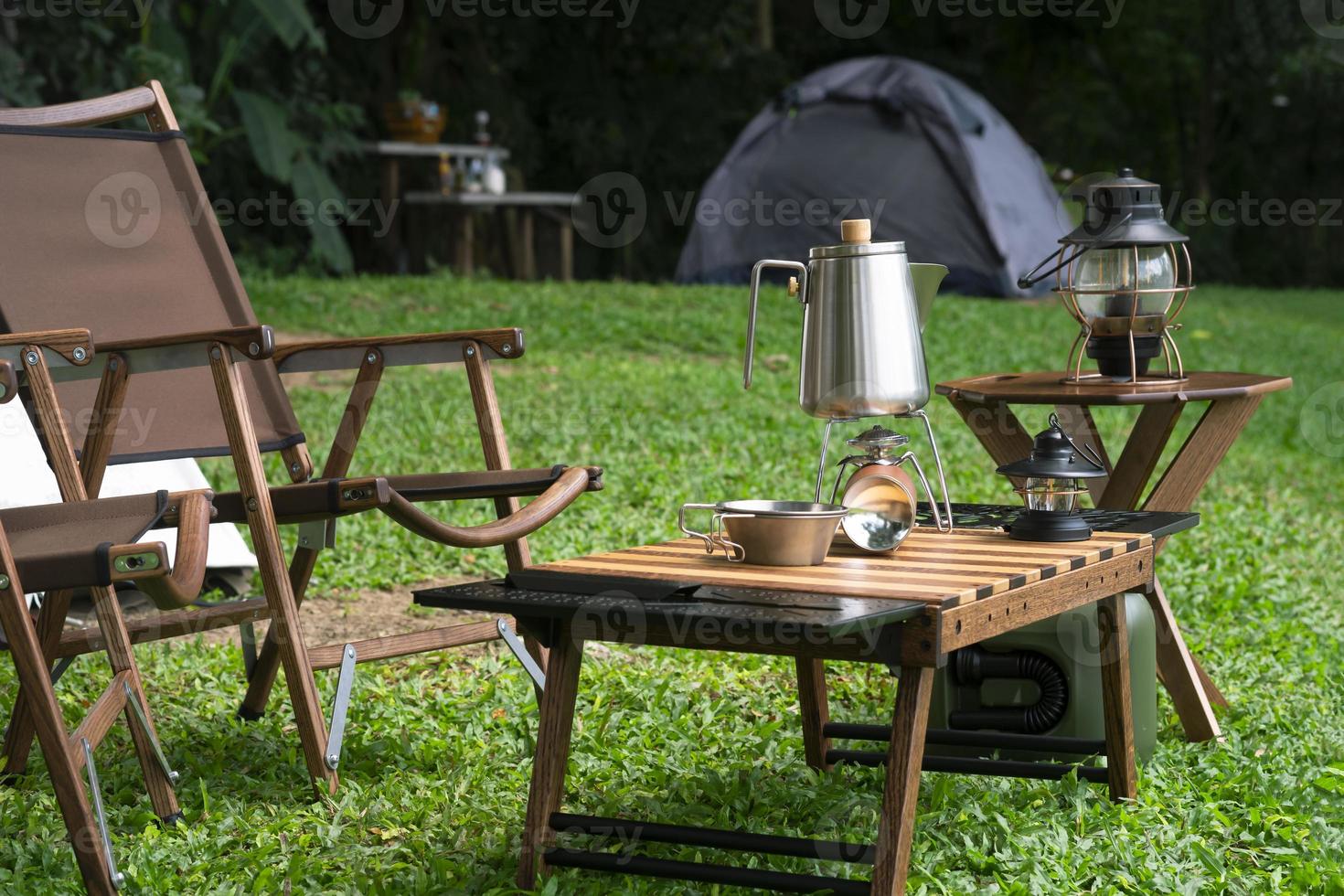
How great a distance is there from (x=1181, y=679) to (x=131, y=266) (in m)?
2.34

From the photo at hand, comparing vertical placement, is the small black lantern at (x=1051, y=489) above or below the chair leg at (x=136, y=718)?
above

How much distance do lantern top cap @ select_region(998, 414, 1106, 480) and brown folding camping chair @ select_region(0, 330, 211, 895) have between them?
127cm

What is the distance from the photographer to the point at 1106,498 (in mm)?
2953

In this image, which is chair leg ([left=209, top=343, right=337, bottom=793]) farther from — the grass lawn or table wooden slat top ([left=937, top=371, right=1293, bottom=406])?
table wooden slat top ([left=937, top=371, right=1293, bottom=406])

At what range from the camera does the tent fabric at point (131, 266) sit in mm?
3031

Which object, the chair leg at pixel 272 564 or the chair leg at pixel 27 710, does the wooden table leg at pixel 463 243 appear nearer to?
the chair leg at pixel 27 710

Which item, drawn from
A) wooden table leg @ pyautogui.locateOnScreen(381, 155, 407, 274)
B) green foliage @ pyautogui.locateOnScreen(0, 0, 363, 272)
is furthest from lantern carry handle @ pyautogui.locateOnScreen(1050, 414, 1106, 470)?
wooden table leg @ pyautogui.locateOnScreen(381, 155, 407, 274)

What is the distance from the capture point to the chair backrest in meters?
3.04

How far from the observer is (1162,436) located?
2.88 metres

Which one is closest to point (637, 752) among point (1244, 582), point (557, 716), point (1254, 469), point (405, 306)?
point (557, 716)

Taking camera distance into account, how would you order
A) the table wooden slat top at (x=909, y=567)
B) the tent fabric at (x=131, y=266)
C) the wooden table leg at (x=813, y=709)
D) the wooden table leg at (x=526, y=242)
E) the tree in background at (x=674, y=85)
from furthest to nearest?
the wooden table leg at (x=526, y=242) < the tree in background at (x=674, y=85) < the tent fabric at (x=131, y=266) < the wooden table leg at (x=813, y=709) < the table wooden slat top at (x=909, y=567)

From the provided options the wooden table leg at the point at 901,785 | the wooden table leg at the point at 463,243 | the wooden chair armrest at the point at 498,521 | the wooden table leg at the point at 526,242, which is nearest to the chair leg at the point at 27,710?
the wooden chair armrest at the point at 498,521

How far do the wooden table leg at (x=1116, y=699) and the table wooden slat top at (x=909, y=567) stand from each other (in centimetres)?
19

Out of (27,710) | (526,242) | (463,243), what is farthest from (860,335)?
(526,242)
